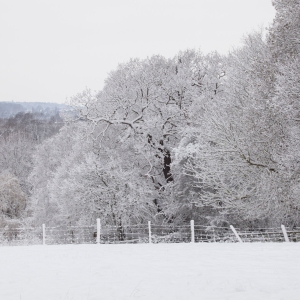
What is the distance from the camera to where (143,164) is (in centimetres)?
2478

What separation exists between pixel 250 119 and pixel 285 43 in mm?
3149

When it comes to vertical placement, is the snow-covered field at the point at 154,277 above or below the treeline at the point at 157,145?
below

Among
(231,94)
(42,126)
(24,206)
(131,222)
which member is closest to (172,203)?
(131,222)

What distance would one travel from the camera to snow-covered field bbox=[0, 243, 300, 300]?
19.8 feet

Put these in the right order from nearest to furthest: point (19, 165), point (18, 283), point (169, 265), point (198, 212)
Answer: point (18, 283) < point (169, 265) < point (198, 212) < point (19, 165)

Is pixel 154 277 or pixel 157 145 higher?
pixel 157 145

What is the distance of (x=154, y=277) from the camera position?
7520mm

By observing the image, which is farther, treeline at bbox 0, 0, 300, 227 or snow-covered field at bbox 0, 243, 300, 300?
treeline at bbox 0, 0, 300, 227

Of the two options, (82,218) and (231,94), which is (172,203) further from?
(231,94)

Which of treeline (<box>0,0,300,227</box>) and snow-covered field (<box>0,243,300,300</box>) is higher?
treeline (<box>0,0,300,227</box>)

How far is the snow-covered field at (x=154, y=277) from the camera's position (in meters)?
6.04

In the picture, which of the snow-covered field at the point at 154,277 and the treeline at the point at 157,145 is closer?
the snow-covered field at the point at 154,277

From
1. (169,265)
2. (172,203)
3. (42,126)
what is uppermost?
(42,126)

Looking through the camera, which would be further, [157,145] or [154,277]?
[157,145]
